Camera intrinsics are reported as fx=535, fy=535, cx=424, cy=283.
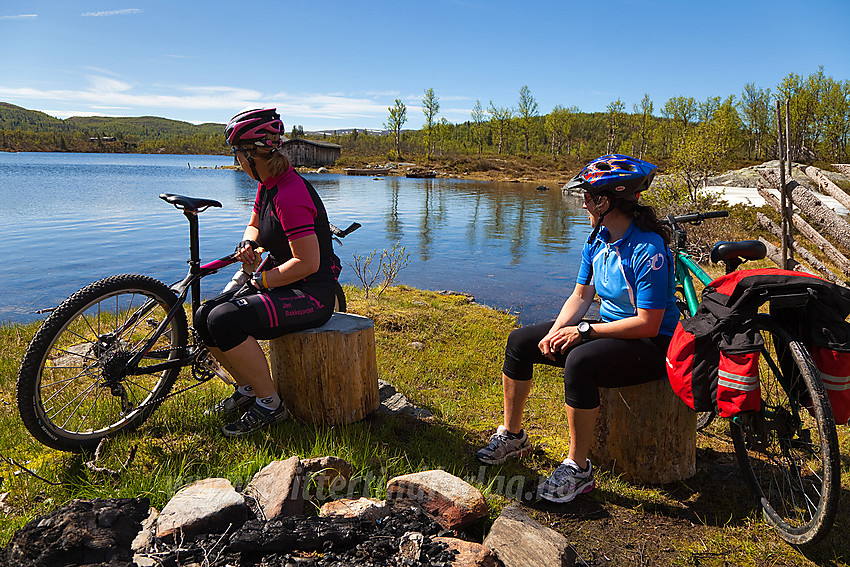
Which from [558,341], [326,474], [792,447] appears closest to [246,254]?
[326,474]

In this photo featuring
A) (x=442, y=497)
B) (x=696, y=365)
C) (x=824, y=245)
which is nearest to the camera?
(x=442, y=497)

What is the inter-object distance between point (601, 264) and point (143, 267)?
13203mm

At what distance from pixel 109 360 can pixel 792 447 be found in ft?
12.8

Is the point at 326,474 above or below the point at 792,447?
below

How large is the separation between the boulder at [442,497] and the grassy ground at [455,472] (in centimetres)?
17

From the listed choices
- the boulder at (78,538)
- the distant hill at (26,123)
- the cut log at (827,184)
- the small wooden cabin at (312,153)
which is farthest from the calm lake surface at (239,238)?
the distant hill at (26,123)

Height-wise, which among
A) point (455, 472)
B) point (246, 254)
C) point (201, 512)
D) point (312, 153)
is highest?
point (312, 153)

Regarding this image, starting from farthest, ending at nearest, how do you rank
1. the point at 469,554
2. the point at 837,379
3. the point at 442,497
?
the point at 442,497
the point at 837,379
the point at 469,554

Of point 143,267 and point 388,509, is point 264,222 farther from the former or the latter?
point 143,267

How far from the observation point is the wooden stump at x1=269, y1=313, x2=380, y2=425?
11.9 ft

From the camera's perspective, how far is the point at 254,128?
11.3 feet

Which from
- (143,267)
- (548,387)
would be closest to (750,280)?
(548,387)

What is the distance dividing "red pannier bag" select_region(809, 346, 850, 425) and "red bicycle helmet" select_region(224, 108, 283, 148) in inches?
130

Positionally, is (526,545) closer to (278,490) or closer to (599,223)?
(278,490)
